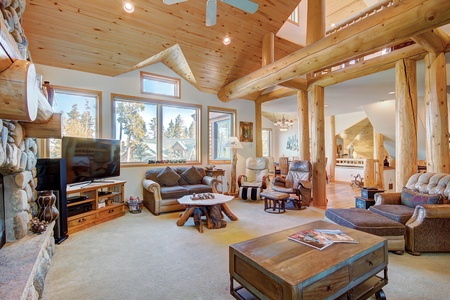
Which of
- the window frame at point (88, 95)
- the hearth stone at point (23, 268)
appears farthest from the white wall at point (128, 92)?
the hearth stone at point (23, 268)

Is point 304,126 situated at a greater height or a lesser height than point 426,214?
greater

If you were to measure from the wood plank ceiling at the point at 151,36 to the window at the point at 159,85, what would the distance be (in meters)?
0.31

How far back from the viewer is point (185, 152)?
5.90 m

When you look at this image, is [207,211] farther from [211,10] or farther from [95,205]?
[211,10]

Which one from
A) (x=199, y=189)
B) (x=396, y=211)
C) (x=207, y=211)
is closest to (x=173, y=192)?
(x=199, y=189)

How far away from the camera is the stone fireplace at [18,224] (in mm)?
1596

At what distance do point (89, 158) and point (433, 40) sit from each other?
5.79 meters

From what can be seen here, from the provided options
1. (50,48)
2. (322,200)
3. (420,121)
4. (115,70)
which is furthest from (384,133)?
(50,48)

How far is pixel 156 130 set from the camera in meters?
5.47

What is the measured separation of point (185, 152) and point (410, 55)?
4.94 meters

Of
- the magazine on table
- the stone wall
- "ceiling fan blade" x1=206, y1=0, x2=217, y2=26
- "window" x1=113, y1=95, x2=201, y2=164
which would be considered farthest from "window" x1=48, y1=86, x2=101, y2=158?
the magazine on table

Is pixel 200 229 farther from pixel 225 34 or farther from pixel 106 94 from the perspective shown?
pixel 225 34

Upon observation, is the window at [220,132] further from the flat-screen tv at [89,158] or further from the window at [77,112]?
the window at [77,112]

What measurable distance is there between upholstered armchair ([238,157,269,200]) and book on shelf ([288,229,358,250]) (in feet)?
11.1
